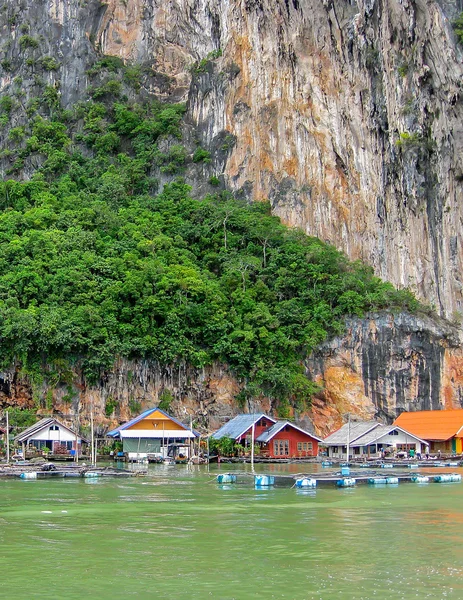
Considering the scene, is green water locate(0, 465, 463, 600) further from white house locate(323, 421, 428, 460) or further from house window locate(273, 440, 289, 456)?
white house locate(323, 421, 428, 460)

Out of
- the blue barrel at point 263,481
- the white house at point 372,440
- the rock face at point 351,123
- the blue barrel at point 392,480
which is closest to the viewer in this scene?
the blue barrel at point 263,481

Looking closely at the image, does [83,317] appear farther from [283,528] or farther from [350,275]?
[283,528]

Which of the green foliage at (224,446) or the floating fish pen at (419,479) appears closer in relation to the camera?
the floating fish pen at (419,479)

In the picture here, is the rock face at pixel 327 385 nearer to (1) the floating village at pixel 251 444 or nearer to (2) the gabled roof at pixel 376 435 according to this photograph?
(1) the floating village at pixel 251 444

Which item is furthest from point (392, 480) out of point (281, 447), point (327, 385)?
point (327, 385)

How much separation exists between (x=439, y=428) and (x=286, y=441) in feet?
36.5

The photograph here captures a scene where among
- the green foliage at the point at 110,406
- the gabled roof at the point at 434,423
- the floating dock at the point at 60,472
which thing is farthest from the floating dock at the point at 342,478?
the green foliage at the point at 110,406

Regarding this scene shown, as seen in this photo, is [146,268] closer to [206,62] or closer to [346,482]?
[206,62]

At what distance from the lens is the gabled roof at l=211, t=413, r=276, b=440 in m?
55.8

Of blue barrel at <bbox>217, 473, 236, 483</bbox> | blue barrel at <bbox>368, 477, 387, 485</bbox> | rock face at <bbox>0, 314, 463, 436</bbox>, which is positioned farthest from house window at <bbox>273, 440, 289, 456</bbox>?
blue barrel at <bbox>217, 473, 236, 483</bbox>

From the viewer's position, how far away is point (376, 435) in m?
57.7

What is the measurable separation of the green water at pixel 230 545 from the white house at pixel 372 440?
23452 millimetres

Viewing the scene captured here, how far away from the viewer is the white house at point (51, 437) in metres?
53.3

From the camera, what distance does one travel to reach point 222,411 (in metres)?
62.2
